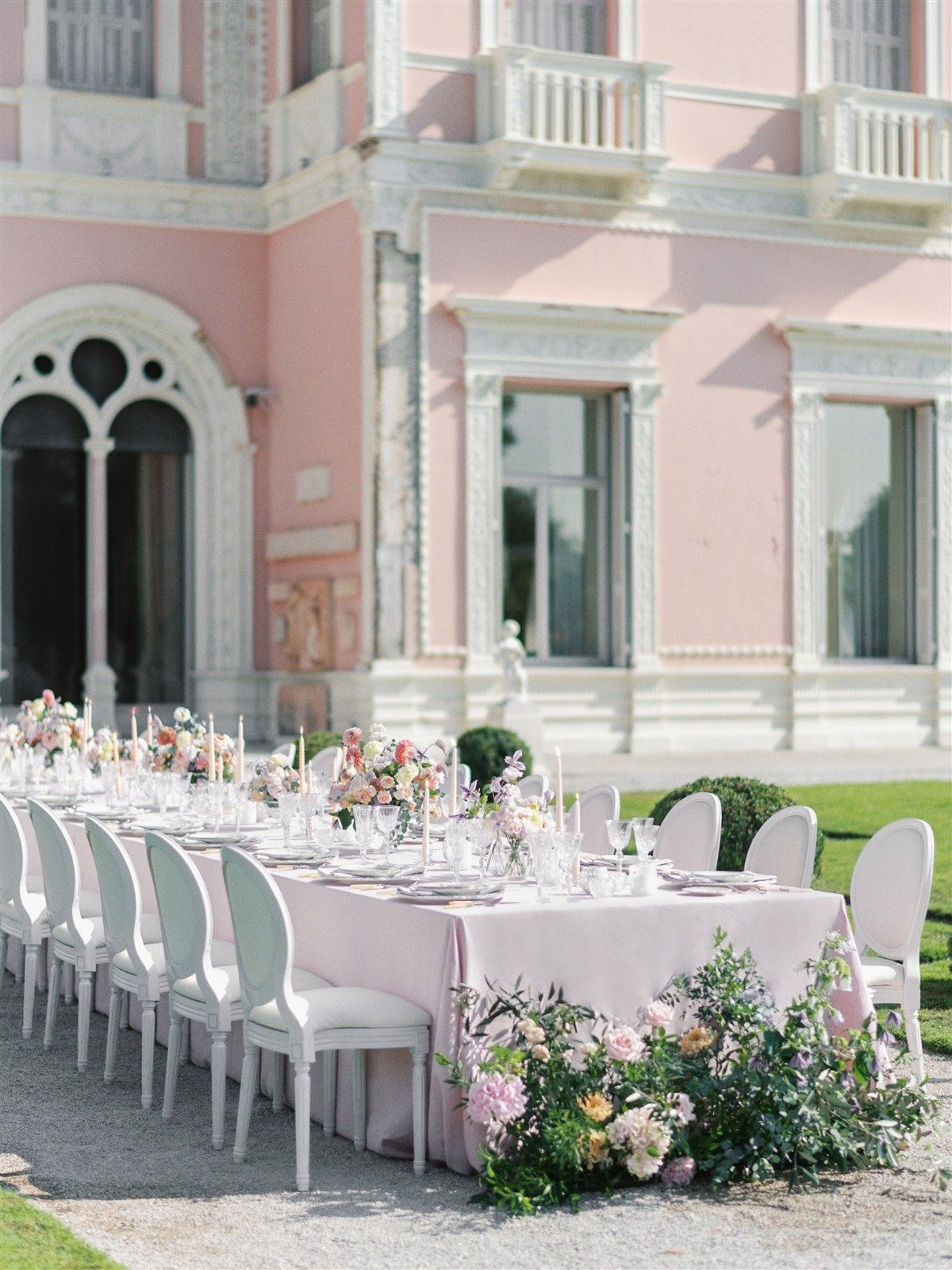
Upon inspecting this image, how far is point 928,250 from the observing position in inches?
715

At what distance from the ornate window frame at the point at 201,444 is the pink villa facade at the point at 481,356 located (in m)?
0.03

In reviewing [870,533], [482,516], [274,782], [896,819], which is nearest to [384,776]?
[274,782]

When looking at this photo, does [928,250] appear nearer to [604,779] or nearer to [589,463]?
[589,463]

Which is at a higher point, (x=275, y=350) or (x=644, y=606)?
(x=275, y=350)

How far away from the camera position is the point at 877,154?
57.7ft

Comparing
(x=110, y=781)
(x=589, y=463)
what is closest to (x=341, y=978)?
(x=110, y=781)

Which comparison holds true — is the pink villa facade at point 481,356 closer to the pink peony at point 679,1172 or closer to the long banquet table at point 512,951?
the long banquet table at point 512,951

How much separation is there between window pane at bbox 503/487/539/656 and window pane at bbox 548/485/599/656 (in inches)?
7.4

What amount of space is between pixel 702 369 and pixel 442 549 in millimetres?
2944

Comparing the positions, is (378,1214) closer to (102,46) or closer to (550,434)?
(550,434)

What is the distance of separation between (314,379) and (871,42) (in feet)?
20.5

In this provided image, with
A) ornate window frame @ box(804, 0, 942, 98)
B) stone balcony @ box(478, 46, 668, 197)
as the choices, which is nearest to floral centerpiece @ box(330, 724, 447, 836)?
stone balcony @ box(478, 46, 668, 197)

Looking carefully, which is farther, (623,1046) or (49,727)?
(49,727)

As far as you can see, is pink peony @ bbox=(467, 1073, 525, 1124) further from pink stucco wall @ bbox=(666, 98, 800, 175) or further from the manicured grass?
pink stucco wall @ bbox=(666, 98, 800, 175)
